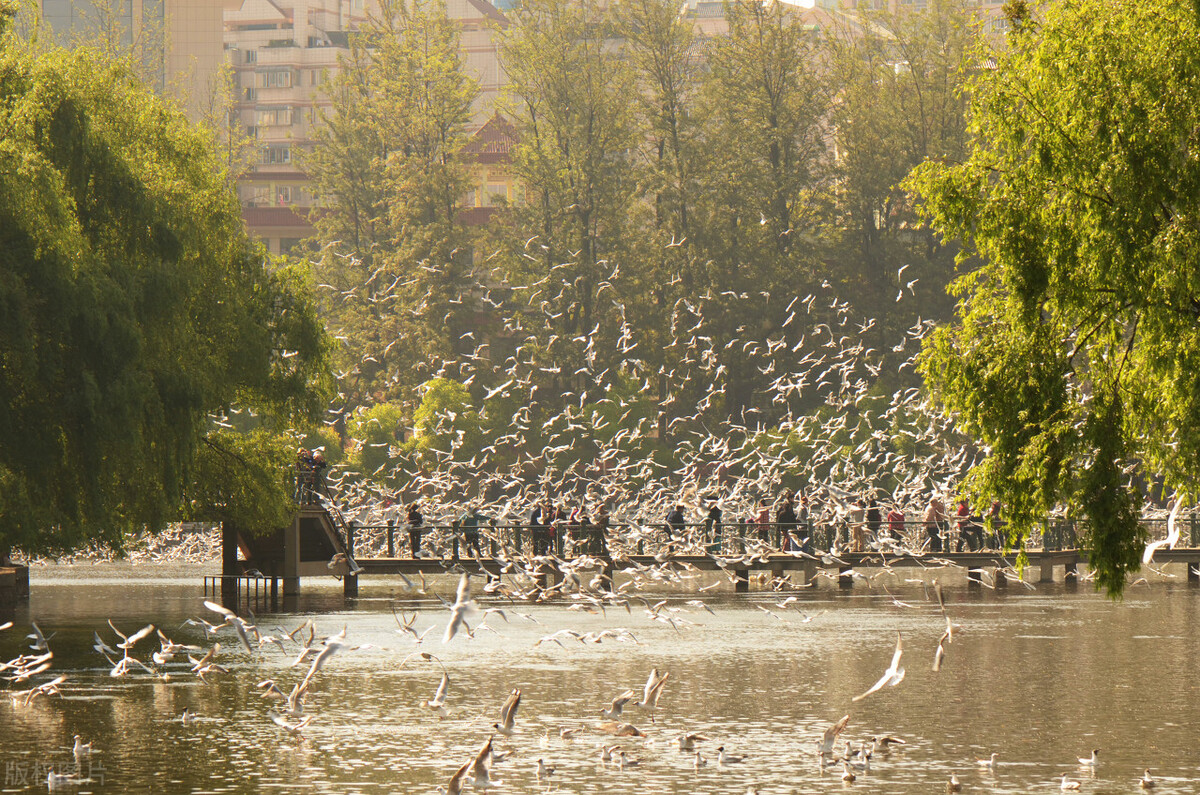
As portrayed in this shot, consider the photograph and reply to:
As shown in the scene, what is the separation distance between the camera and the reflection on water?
51.1ft

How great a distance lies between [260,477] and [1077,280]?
69.8 ft

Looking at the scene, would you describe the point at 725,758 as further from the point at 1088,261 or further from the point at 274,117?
the point at 274,117

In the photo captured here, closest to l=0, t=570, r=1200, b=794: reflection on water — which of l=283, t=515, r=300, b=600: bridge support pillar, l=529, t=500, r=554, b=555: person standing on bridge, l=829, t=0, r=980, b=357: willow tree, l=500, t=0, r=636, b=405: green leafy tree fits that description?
l=283, t=515, r=300, b=600: bridge support pillar

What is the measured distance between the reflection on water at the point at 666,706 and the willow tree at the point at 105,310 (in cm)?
248

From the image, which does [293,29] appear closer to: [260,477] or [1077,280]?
[260,477]

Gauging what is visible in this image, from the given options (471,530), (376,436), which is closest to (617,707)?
(471,530)

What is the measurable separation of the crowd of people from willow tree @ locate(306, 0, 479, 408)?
26.3 metres

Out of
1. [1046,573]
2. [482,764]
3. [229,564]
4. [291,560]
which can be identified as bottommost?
[1046,573]

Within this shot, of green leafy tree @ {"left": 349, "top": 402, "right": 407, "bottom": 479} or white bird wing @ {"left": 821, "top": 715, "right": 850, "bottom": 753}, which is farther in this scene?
green leafy tree @ {"left": 349, "top": 402, "right": 407, "bottom": 479}

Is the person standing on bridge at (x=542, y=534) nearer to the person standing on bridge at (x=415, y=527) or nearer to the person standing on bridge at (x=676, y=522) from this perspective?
the person standing on bridge at (x=415, y=527)

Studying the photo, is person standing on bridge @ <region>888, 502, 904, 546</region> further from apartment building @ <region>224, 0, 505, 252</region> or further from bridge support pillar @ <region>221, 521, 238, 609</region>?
apartment building @ <region>224, 0, 505, 252</region>

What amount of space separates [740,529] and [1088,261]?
28.7 metres

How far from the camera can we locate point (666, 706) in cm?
2045

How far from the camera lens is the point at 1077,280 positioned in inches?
696
